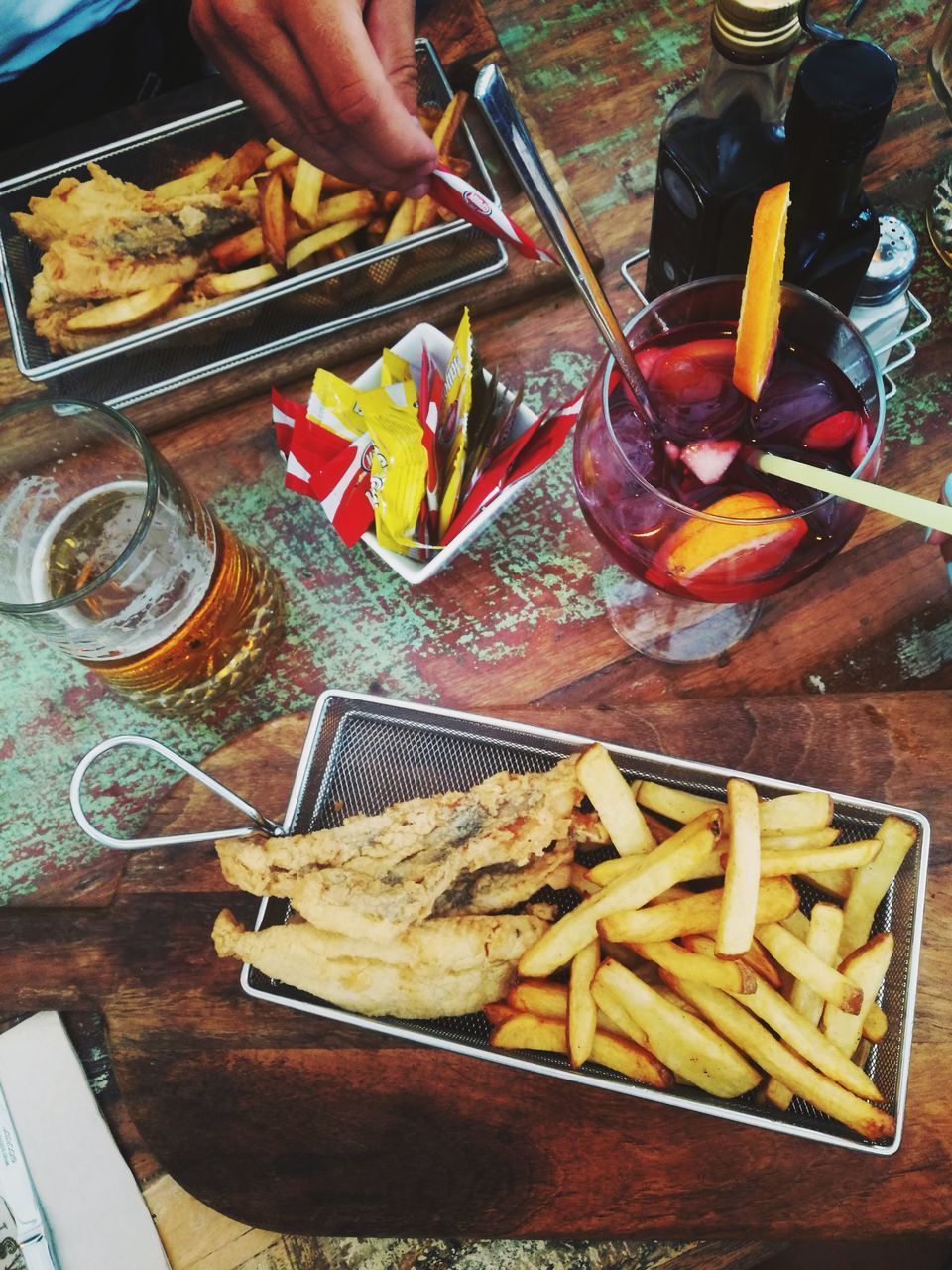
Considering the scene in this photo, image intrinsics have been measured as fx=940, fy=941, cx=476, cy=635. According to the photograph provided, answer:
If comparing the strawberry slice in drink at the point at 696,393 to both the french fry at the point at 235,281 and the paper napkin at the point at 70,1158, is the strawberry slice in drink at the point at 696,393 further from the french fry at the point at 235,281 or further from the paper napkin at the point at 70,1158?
the paper napkin at the point at 70,1158

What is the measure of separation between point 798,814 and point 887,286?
82 cm

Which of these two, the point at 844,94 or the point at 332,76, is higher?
the point at 332,76

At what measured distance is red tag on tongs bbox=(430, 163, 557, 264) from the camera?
128 cm

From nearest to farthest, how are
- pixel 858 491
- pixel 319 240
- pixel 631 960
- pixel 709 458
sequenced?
1. pixel 858 491
2. pixel 709 458
3. pixel 631 960
4. pixel 319 240

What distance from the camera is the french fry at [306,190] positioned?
5.02 feet

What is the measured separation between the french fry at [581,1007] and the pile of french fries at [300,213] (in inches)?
45.1

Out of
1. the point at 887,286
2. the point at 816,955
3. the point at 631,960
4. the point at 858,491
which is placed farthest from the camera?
the point at 887,286

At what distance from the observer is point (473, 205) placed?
1280mm

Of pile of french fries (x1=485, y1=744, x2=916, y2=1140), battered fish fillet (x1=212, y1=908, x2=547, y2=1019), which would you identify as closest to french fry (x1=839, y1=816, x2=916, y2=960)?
pile of french fries (x1=485, y1=744, x2=916, y2=1140)

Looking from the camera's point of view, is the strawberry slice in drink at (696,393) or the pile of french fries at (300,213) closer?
the strawberry slice in drink at (696,393)

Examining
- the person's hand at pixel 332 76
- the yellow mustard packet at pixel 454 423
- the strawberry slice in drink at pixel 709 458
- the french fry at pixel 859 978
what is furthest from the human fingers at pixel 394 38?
the french fry at pixel 859 978

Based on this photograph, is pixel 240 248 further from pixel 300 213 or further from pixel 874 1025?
pixel 874 1025

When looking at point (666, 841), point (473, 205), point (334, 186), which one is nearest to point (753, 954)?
point (666, 841)

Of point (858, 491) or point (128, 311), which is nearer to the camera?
point (858, 491)
